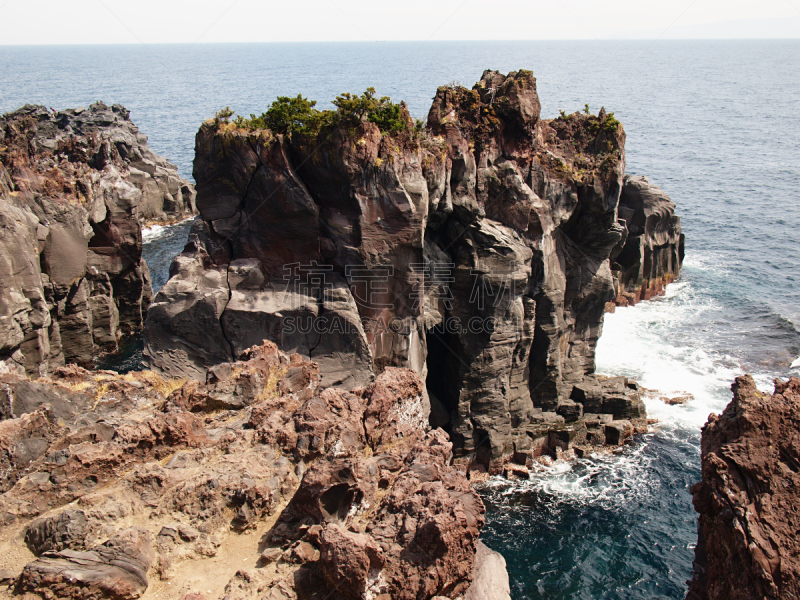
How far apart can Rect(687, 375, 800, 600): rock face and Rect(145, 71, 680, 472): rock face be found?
19164 mm

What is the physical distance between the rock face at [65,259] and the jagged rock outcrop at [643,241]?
46757 millimetres

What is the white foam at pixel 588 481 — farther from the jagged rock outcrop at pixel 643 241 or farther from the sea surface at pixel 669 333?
the jagged rock outcrop at pixel 643 241

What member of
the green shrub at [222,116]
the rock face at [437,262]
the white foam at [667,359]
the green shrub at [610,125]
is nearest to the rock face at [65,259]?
the rock face at [437,262]

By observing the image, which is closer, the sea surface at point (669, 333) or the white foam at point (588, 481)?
the sea surface at point (669, 333)

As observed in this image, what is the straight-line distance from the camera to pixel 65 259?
4256 cm

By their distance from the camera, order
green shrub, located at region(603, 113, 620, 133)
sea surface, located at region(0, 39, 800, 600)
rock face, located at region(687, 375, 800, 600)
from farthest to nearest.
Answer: green shrub, located at region(603, 113, 620, 133) → sea surface, located at region(0, 39, 800, 600) → rock face, located at region(687, 375, 800, 600)

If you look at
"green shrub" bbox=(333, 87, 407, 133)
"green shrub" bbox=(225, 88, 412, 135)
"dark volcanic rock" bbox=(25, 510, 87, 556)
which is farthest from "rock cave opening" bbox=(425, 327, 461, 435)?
"dark volcanic rock" bbox=(25, 510, 87, 556)

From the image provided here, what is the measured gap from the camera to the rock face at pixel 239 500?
13.6 m

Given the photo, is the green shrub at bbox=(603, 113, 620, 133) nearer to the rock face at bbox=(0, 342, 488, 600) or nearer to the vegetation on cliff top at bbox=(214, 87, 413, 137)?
the vegetation on cliff top at bbox=(214, 87, 413, 137)

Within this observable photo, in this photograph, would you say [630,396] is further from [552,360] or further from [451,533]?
[451,533]

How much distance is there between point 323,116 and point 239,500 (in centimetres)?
2105

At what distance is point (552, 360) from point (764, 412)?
2645 cm

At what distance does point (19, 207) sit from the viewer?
3997cm

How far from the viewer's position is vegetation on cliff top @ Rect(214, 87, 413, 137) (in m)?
31.4
